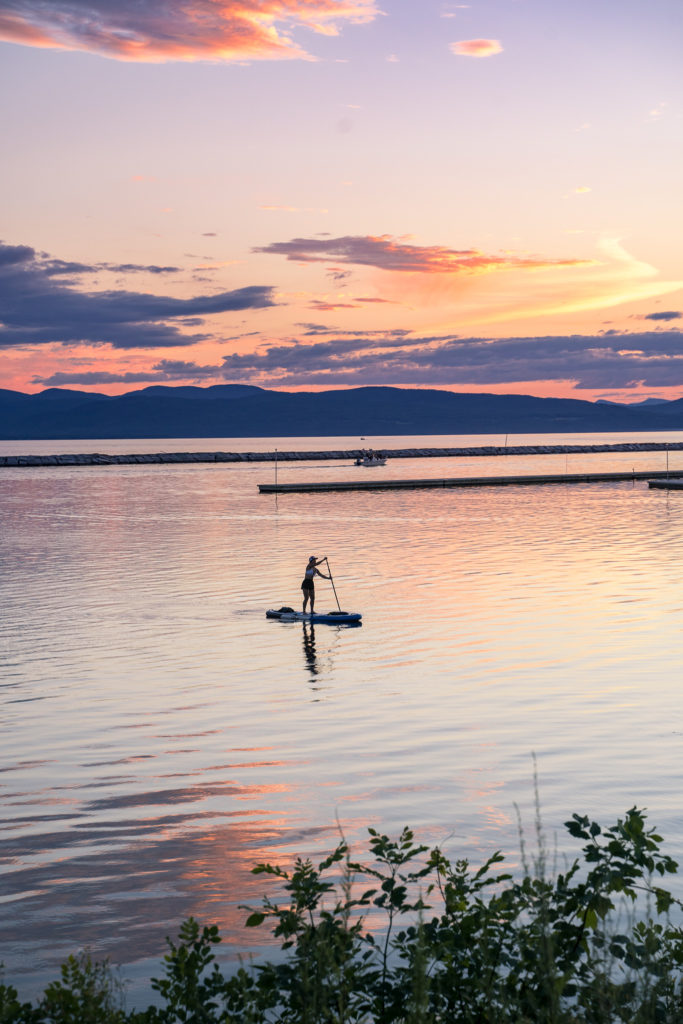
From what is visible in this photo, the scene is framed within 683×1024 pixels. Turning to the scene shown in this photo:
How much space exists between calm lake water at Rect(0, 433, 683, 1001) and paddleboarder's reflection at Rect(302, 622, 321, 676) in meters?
0.25

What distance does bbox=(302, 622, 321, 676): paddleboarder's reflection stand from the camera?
26797mm

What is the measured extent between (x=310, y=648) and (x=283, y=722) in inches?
342

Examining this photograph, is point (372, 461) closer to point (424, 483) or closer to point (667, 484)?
point (424, 483)

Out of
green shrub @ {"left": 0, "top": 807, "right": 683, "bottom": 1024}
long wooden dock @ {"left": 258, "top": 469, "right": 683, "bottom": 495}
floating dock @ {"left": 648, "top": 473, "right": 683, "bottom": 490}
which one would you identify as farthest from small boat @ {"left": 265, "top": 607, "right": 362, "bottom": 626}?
floating dock @ {"left": 648, "top": 473, "right": 683, "bottom": 490}

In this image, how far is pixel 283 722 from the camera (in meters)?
21.1

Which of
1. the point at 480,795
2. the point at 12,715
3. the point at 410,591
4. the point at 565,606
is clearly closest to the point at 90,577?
the point at 410,591

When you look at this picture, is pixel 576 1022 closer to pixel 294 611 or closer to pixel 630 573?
pixel 294 611

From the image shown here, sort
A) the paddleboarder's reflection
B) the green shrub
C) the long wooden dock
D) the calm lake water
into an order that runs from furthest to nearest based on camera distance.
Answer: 1. the long wooden dock
2. the paddleboarder's reflection
3. the calm lake water
4. the green shrub

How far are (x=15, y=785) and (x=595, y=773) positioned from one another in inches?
372

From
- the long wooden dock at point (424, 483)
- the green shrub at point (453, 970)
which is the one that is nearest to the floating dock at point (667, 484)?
the long wooden dock at point (424, 483)

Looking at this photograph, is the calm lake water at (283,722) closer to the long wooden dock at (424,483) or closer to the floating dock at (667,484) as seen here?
the long wooden dock at (424,483)

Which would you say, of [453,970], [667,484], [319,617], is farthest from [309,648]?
[667,484]

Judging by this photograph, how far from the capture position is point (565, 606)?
1385 inches

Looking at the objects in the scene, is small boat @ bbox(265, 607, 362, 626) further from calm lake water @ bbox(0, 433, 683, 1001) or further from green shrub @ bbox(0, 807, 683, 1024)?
green shrub @ bbox(0, 807, 683, 1024)
